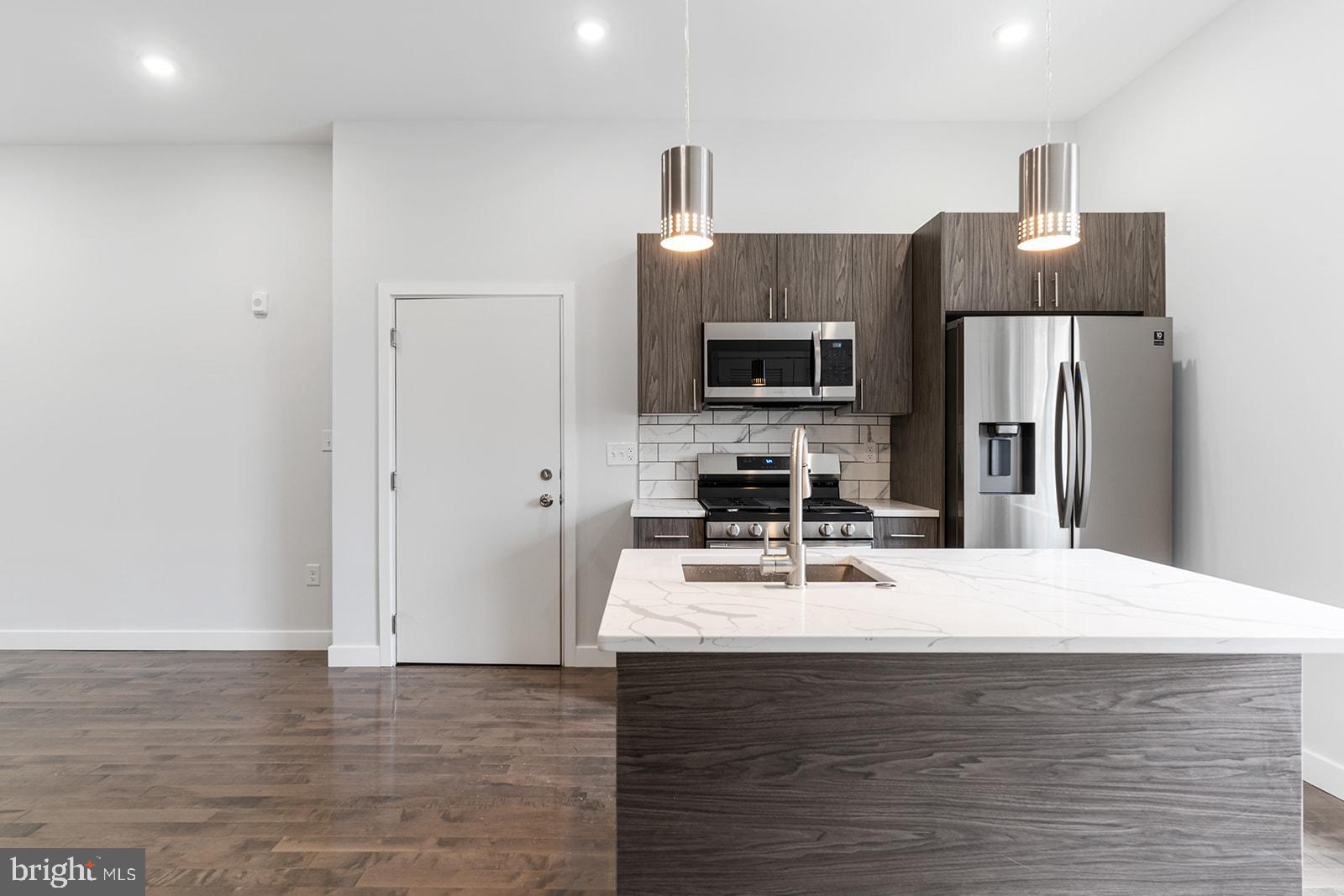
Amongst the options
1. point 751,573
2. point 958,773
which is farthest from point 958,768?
point 751,573

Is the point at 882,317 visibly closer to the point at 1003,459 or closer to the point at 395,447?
the point at 1003,459

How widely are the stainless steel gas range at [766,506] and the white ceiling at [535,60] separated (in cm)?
181

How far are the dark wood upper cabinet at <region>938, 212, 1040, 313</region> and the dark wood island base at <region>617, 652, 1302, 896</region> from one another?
7.20 ft

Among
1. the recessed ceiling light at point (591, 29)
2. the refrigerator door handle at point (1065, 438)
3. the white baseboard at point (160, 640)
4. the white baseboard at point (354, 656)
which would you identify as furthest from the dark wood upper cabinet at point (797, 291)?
the white baseboard at point (160, 640)

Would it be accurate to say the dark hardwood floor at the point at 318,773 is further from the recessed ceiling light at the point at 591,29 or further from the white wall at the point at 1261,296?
the recessed ceiling light at the point at 591,29

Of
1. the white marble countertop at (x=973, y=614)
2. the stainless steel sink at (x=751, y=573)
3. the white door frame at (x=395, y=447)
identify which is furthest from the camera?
the white door frame at (x=395, y=447)

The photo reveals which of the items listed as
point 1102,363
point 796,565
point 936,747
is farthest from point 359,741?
point 1102,363

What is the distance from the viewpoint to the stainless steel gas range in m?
3.37

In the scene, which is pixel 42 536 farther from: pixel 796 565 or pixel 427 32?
pixel 796 565

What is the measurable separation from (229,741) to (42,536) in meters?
2.28

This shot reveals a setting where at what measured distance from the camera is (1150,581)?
1780 mm

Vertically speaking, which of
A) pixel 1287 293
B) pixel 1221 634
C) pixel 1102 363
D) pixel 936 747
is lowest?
pixel 936 747

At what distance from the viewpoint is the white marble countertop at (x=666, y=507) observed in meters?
3.45

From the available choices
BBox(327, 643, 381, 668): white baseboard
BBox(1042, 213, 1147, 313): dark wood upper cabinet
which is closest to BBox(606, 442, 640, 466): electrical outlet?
BBox(327, 643, 381, 668): white baseboard
